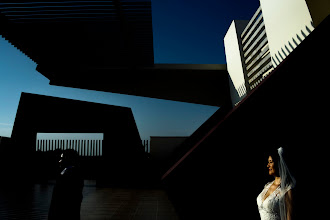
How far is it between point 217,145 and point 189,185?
0.71m

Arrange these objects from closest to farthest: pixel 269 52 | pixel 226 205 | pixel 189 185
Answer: pixel 189 185 < pixel 226 205 < pixel 269 52

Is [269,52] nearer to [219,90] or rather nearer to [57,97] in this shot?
[219,90]

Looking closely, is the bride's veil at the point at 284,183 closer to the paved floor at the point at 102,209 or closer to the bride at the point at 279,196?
the bride at the point at 279,196

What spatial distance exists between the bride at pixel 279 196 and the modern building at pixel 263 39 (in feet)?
10.6

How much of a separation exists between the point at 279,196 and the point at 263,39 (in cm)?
551

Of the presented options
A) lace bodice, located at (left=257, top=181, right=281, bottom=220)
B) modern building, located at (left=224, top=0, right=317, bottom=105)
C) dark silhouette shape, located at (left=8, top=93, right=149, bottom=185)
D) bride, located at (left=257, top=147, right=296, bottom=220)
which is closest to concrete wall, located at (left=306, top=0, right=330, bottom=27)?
modern building, located at (left=224, top=0, right=317, bottom=105)

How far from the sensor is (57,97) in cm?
1036

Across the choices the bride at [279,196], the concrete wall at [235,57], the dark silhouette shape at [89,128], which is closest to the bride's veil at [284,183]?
the bride at [279,196]

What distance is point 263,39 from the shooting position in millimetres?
6074

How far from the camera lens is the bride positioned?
168cm

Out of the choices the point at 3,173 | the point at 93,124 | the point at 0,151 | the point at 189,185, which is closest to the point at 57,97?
the point at 93,124

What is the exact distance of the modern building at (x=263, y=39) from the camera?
4.20 metres

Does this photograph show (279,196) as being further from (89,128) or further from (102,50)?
(89,128)

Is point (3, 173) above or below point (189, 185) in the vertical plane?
above
